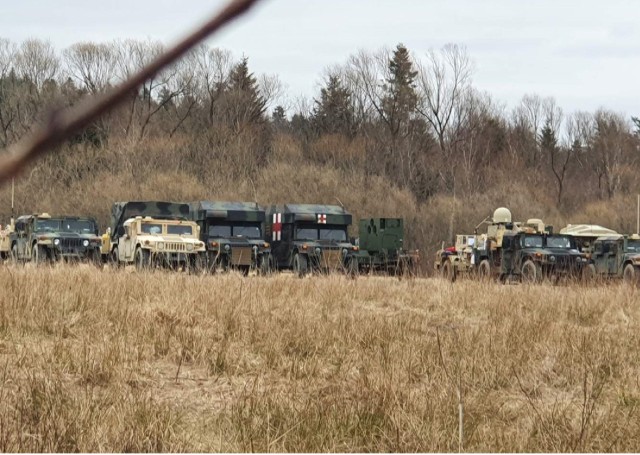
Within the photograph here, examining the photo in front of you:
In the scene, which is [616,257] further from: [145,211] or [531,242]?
[145,211]

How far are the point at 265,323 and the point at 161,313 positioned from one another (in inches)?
45.1

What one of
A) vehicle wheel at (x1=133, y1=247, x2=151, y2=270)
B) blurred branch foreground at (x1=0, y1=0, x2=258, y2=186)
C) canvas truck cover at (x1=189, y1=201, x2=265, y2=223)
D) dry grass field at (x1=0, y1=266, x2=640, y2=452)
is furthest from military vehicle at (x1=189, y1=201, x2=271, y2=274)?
blurred branch foreground at (x1=0, y1=0, x2=258, y2=186)

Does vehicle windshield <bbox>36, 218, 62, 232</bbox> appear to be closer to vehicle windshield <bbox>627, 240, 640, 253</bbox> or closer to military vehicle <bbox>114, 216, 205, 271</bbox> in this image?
military vehicle <bbox>114, 216, 205, 271</bbox>

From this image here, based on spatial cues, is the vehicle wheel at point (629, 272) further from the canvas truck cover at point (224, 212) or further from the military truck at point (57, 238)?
the military truck at point (57, 238)

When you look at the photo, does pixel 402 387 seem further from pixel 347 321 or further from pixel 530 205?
pixel 530 205

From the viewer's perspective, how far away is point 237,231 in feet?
71.0

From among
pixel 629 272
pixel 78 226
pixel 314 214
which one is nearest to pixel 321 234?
pixel 314 214

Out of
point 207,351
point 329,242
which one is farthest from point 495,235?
point 207,351

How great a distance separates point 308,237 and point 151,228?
4065 millimetres

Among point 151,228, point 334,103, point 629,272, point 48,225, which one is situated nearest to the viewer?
point 334,103

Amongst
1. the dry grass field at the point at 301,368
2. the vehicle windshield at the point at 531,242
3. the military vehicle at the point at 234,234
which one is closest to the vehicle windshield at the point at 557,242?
the vehicle windshield at the point at 531,242

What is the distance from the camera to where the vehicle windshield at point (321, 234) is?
2222cm

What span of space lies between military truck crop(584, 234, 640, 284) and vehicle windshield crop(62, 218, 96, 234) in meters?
12.0

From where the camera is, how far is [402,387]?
5.99 metres
